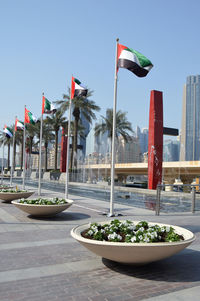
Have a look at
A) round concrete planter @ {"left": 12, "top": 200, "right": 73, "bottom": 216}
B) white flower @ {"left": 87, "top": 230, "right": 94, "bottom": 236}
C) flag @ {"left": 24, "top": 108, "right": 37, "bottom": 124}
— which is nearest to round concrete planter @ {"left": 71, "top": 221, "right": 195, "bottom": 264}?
white flower @ {"left": 87, "top": 230, "right": 94, "bottom": 236}

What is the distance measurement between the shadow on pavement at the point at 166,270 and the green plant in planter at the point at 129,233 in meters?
0.50

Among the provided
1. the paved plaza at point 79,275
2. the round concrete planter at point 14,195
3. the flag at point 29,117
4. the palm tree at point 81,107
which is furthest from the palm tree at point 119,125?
the paved plaza at point 79,275

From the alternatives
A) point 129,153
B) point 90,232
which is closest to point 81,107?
point 90,232

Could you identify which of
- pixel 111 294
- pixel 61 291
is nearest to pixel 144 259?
pixel 111 294

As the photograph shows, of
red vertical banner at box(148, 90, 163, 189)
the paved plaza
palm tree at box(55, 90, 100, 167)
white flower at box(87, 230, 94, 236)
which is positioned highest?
palm tree at box(55, 90, 100, 167)

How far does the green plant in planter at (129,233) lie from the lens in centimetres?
502

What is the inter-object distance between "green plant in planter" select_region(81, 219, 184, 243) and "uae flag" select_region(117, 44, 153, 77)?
723 cm

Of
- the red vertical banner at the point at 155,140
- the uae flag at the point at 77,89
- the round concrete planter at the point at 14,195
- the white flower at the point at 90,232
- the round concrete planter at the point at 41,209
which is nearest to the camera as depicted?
the white flower at the point at 90,232

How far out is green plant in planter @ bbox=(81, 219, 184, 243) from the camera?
502 cm

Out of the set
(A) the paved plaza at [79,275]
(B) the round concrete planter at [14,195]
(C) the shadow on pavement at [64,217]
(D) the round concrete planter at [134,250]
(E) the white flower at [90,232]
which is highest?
(E) the white flower at [90,232]

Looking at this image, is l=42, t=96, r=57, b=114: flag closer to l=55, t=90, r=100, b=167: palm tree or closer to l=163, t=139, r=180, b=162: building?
l=55, t=90, r=100, b=167: palm tree

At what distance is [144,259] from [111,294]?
Result: 0.97 meters

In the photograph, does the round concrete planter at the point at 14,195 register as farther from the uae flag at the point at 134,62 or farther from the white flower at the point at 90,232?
the white flower at the point at 90,232

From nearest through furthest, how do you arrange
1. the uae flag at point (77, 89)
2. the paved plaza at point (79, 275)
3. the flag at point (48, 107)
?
the paved plaza at point (79, 275)
the uae flag at point (77, 89)
the flag at point (48, 107)
